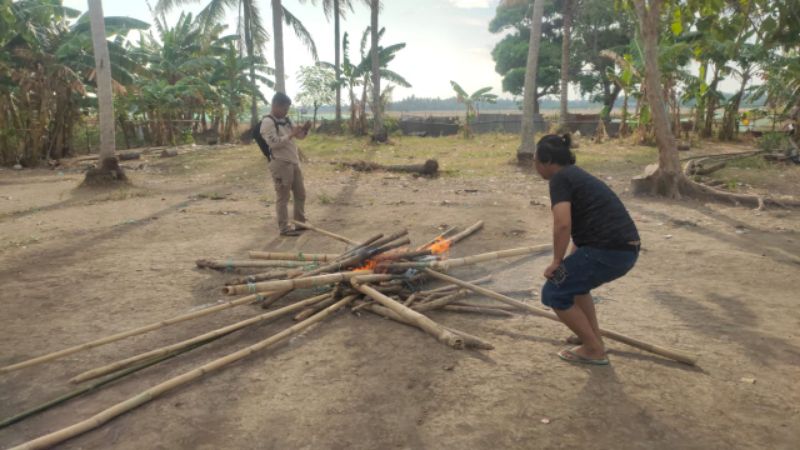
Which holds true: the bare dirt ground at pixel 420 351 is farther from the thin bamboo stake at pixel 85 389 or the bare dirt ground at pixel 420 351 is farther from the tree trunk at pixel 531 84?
the tree trunk at pixel 531 84

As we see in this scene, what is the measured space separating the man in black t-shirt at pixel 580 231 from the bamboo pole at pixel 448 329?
0.64 metres

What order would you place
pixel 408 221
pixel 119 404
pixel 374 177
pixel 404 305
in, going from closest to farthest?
1. pixel 119 404
2. pixel 404 305
3. pixel 408 221
4. pixel 374 177

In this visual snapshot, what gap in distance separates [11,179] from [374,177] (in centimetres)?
947

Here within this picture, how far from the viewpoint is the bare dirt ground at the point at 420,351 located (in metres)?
2.87

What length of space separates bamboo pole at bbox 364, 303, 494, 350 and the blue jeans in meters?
0.66

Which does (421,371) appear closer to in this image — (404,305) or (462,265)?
(404,305)

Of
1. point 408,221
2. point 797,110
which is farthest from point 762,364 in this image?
point 797,110

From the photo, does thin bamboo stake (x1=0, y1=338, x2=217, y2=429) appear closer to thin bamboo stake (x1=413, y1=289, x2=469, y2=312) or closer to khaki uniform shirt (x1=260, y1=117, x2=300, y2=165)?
thin bamboo stake (x1=413, y1=289, x2=469, y2=312)

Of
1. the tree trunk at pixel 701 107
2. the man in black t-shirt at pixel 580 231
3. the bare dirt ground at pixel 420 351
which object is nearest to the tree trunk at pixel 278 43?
the bare dirt ground at pixel 420 351

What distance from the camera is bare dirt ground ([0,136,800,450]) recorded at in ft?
9.42

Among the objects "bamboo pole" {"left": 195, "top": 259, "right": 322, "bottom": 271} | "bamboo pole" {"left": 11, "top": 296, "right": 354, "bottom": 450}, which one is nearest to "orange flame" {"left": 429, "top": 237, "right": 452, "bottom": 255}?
"bamboo pole" {"left": 195, "top": 259, "right": 322, "bottom": 271}

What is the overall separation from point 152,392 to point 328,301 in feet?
5.58

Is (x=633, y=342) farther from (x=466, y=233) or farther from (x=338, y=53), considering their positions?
(x=338, y=53)

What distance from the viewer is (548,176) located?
337 cm
